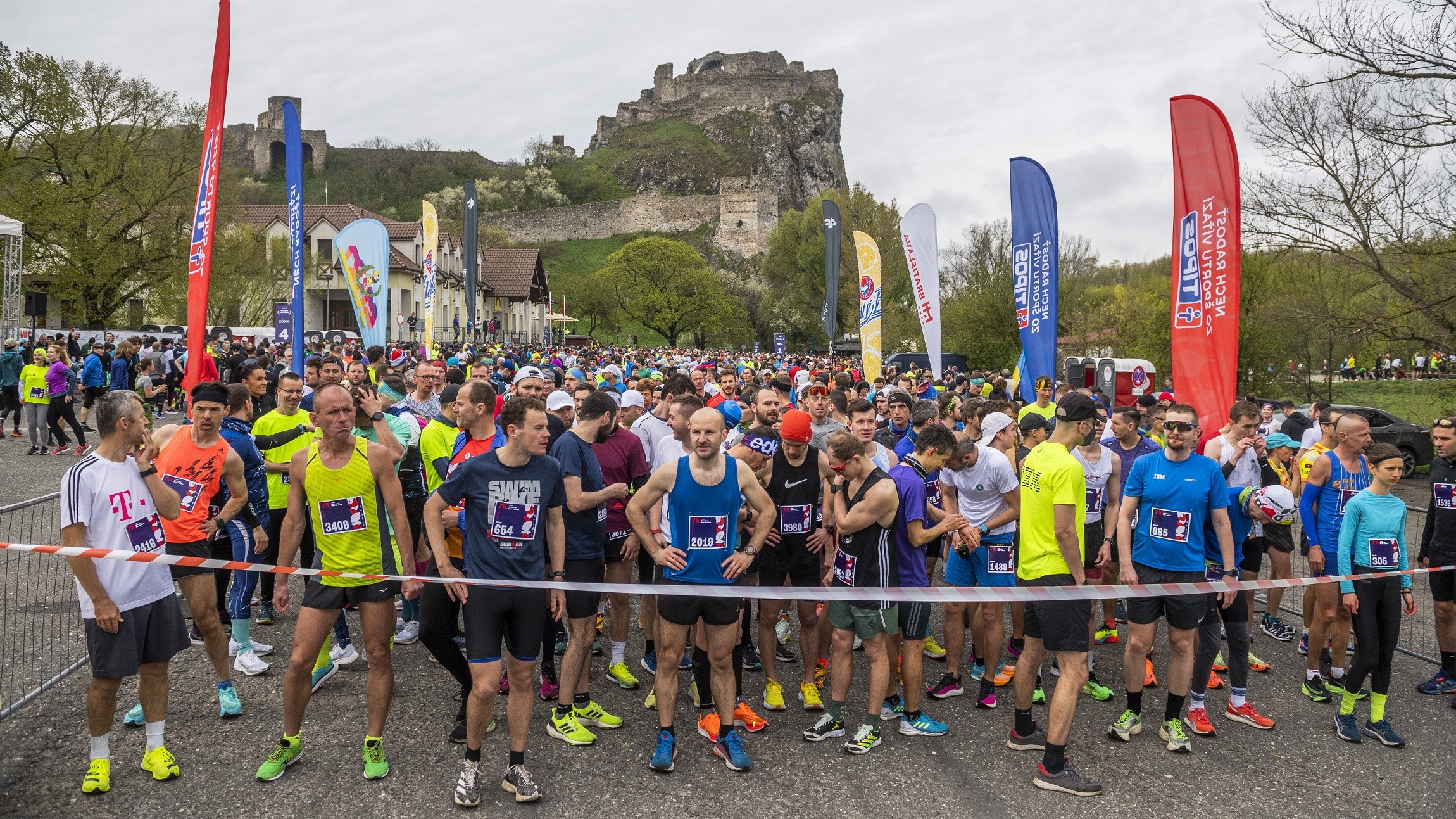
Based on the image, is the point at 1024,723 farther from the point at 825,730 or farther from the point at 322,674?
the point at 322,674

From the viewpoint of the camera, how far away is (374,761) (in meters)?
4.41

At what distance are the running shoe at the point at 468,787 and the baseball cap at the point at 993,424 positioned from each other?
3.98 m

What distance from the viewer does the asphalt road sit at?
421cm

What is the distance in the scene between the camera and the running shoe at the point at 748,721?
202 inches

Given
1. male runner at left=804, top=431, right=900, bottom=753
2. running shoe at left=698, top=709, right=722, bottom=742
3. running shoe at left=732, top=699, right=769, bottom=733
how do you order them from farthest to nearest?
running shoe at left=732, top=699, right=769, bottom=733, running shoe at left=698, top=709, right=722, bottom=742, male runner at left=804, top=431, right=900, bottom=753

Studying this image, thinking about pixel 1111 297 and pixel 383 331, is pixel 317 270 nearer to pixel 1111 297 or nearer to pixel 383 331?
pixel 383 331

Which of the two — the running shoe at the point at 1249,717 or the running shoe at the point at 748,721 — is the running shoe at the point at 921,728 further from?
the running shoe at the point at 1249,717

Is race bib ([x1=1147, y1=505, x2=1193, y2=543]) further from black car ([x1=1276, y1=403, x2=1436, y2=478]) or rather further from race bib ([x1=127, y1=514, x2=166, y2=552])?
black car ([x1=1276, y1=403, x2=1436, y2=478])

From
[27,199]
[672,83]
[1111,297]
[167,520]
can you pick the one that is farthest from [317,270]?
[672,83]

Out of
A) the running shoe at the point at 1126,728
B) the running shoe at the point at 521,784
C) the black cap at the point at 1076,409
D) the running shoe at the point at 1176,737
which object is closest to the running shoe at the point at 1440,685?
the running shoe at the point at 1176,737

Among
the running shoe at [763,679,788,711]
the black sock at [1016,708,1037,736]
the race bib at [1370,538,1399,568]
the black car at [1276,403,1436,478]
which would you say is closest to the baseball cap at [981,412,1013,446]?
the black sock at [1016,708,1037,736]

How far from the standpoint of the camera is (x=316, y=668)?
18.3 ft

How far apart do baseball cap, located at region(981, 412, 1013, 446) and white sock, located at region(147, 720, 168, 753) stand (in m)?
5.18

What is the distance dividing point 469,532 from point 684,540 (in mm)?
1068
